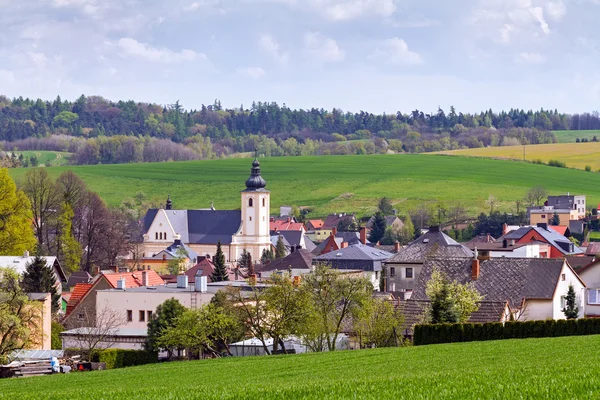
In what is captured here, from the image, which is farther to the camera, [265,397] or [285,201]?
[285,201]

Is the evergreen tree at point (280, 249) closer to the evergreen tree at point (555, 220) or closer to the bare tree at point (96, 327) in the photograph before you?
the evergreen tree at point (555, 220)

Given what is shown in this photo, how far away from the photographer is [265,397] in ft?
55.7

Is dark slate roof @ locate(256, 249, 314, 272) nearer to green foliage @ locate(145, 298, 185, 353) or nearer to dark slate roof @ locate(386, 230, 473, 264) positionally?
dark slate roof @ locate(386, 230, 473, 264)

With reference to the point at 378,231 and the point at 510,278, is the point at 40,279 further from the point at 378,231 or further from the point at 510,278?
the point at 378,231

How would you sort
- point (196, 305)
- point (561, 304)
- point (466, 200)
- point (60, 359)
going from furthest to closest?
1. point (466, 200)
2. point (196, 305)
3. point (561, 304)
4. point (60, 359)

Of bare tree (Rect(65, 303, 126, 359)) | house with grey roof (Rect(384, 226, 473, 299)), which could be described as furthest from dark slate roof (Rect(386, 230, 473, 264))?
bare tree (Rect(65, 303, 126, 359))

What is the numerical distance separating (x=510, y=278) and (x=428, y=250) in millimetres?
18697

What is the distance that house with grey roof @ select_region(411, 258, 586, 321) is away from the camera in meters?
51.3

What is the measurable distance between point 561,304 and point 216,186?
5348 inches

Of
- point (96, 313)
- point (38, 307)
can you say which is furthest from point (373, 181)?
point (38, 307)

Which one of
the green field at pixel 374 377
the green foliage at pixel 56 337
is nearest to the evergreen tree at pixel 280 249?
the green foliage at pixel 56 337

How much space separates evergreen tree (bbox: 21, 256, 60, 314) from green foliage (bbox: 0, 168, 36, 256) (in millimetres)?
5552

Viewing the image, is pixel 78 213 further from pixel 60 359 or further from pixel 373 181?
pixel 373 181

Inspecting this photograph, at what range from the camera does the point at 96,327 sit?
52.6m
